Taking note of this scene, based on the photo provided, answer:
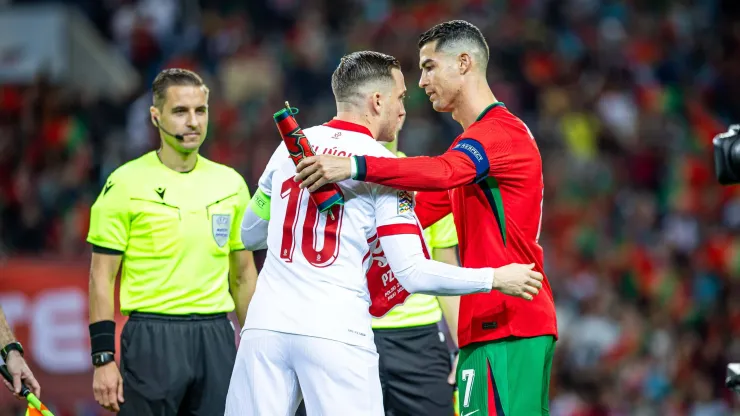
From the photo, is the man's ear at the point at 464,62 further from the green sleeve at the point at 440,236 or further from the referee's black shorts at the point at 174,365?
the referee's black shorts at the point at 174,365

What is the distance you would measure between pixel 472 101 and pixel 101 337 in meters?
2.26

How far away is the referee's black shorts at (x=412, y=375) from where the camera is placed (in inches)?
252

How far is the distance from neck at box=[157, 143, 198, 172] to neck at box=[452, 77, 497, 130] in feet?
5.46

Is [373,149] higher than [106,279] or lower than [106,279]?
higher

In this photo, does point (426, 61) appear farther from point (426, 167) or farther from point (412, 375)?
point (412, 375)

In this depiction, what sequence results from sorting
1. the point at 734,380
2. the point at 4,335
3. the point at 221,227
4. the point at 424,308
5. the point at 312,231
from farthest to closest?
the point at 424,308
the point at 221,227
the point at 4,335
the point at 312,231
the point at 734,380

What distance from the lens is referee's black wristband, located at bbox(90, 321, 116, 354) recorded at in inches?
231

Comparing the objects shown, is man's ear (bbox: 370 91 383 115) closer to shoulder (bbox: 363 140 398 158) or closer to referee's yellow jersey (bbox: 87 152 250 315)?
shoulder (bbox: 363 140 398 158)

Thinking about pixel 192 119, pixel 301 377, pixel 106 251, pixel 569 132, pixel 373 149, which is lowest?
pixel 301 377

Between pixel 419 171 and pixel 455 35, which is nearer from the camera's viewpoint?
pixel 419 171

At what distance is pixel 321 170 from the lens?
4.75 meters

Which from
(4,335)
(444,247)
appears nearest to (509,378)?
(444,247)

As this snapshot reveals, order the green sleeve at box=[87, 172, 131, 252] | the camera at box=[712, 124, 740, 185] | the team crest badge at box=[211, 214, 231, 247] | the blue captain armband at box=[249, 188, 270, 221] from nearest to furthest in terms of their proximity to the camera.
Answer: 1. the camera at box=[712, 124, 740, 185]
2. the blue captain armband at box=[249, 188, 270, 221]
3. the green sleeve at box=[87, 172, 131, 252]
4. the team crest badge at box=[211, 214, 231, 247]

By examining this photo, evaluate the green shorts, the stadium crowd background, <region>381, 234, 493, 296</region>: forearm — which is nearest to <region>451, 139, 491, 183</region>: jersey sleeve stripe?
<region>381, 234, 493, 296</region>: forearm
